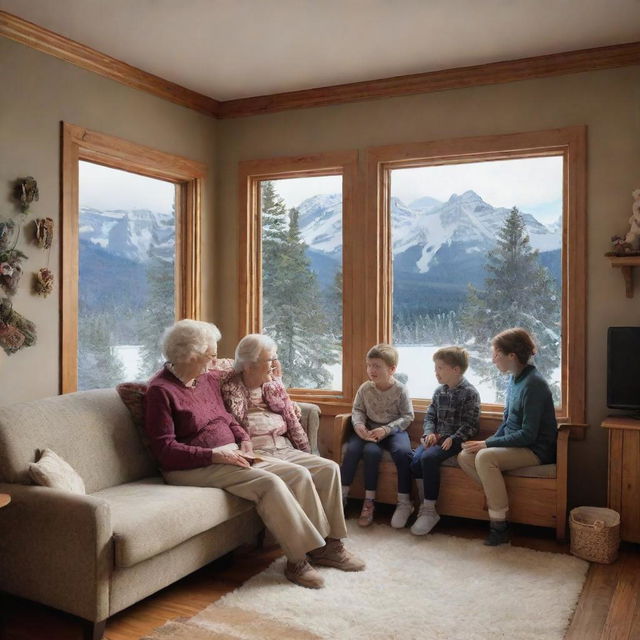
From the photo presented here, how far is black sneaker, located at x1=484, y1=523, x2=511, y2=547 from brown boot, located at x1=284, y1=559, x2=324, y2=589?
3.43 feet

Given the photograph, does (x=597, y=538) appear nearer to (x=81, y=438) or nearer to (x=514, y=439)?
(x=514, y=439)

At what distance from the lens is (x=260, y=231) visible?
5.06m

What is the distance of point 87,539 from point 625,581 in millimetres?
2413

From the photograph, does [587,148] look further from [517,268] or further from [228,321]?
[228,321]

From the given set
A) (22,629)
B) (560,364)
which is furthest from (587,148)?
(22,629)

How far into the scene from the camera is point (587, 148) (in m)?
4.01

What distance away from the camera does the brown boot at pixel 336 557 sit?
335 cm

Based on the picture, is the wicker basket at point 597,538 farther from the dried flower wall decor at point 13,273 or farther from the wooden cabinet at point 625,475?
the dried flower wall decor at point 13,273

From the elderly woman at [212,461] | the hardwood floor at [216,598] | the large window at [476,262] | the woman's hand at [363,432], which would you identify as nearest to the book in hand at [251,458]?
the elderly woman at [212,461]

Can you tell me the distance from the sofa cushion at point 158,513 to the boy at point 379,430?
0.91 metres

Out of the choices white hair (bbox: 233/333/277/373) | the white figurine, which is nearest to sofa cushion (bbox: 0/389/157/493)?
white hair (bbox: 233/333/277/373)

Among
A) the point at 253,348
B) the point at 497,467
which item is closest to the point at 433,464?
the point at 497,467

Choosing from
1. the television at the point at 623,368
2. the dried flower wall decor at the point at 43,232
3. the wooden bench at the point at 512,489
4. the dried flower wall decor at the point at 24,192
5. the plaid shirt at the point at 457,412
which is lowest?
the wooden bench at the point at 512,489

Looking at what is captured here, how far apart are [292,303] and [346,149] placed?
1121 mm
